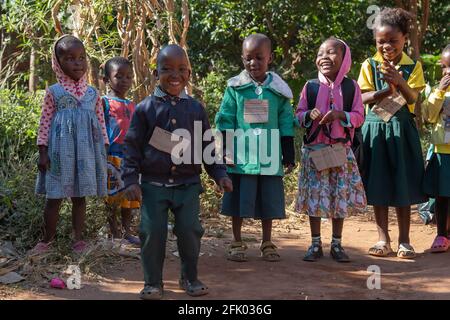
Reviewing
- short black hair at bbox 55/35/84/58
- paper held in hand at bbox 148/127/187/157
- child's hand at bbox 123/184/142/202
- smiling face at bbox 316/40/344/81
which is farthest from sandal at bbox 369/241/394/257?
short black hair at bbox 55/35/84/58

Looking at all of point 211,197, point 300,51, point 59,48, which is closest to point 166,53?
point 59,48

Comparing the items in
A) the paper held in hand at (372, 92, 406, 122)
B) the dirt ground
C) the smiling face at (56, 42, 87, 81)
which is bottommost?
the dirt ground

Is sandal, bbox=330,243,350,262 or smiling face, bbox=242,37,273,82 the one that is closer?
smiling face, bbox=242,37,273,82

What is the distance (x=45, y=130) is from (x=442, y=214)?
3.04 metres

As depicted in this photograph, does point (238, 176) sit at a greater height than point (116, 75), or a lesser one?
lesser

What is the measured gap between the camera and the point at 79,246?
482 cm

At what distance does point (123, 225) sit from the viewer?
541 cm

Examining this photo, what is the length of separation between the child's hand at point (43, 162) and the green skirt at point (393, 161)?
2.31 m

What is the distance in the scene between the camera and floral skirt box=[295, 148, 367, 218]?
16.1 ft

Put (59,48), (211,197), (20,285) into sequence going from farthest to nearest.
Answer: (211,197), (59,48), (20,285)

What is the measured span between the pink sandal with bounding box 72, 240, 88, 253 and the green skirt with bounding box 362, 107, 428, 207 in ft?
6.84

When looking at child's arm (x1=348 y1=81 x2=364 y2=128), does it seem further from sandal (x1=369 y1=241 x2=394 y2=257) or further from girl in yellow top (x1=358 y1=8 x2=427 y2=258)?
sandal (x1=369 y1=241 x2=394 y2=257)
